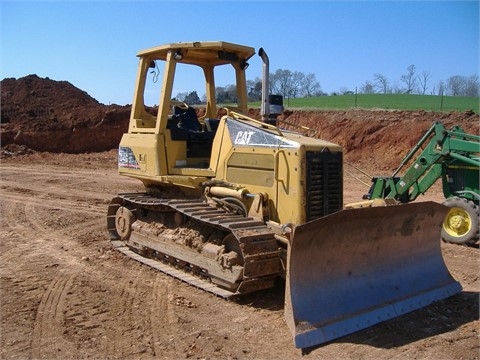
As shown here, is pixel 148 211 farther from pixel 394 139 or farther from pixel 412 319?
pixel 394 139

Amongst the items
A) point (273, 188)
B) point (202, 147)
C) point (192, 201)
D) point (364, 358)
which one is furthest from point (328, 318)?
point (202, 147)

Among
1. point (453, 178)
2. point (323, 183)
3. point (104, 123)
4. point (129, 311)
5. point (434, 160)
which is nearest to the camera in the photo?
point (129, 311)

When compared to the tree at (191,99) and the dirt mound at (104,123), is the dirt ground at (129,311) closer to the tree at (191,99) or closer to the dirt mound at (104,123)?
the tree at (191,99)

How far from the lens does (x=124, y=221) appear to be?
757cm

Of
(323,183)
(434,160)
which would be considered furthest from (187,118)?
(434,160)

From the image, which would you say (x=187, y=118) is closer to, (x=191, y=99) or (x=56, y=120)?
(x=191, y=99)

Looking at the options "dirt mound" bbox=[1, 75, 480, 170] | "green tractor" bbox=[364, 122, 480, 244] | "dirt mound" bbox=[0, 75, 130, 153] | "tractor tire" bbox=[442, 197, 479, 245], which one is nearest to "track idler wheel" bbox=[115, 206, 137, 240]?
"green tractor" bbox=[364, 122, 480, 244]

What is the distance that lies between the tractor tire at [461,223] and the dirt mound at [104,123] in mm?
10822

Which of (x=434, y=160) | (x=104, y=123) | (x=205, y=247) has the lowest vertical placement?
(x=205, y=247)

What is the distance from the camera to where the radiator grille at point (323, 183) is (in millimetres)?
5469

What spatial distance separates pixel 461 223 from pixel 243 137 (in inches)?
178

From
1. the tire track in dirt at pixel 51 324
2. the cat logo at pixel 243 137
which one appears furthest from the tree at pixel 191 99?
the tire track in dirt at pixel 51 324

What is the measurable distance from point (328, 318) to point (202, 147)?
11.1ft

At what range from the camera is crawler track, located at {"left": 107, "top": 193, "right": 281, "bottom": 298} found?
515cm
